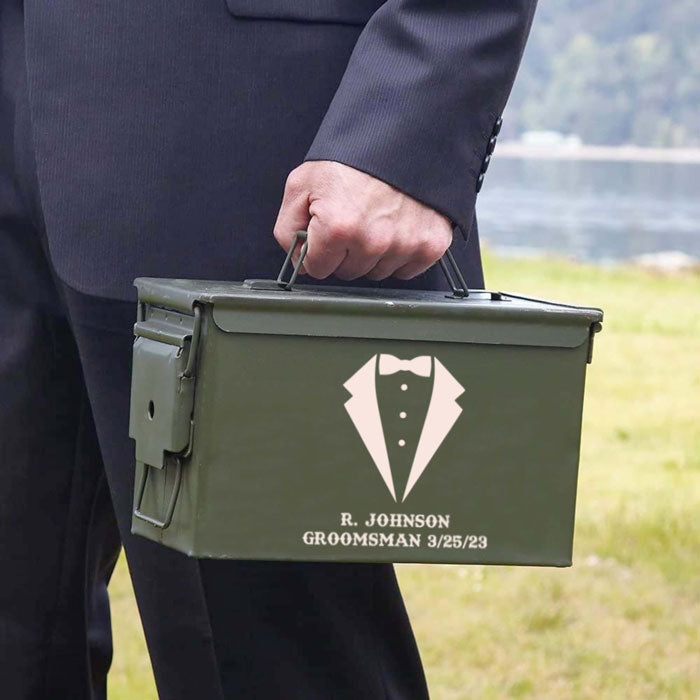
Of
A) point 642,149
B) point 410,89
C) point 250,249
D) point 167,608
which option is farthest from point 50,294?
point 642,149

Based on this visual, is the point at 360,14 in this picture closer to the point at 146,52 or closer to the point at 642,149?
the point at 146,52

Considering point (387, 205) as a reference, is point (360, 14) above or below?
above

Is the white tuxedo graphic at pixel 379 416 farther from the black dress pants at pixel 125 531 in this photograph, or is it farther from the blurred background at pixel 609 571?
the blurred background at pixel 609 571

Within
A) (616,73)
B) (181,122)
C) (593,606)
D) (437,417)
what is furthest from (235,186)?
(616,73)

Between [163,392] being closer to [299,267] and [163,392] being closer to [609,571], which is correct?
[299,267]

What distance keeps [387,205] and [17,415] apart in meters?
0.54

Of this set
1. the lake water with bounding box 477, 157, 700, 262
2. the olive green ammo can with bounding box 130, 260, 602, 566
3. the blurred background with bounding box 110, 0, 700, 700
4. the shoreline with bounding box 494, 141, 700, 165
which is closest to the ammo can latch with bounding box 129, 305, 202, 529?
the olive green ammo can with bounding box 130, 260, 602, 566

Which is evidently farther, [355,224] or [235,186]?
[235,186]

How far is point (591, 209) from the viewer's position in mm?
44469

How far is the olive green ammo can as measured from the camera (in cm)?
134

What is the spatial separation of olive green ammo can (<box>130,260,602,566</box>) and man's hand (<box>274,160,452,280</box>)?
0.13 feet

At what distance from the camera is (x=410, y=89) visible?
1.43m

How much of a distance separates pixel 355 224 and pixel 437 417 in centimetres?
19

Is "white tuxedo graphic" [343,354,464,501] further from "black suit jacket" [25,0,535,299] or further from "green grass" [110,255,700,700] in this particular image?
"green grass" [110,255,700,700]
